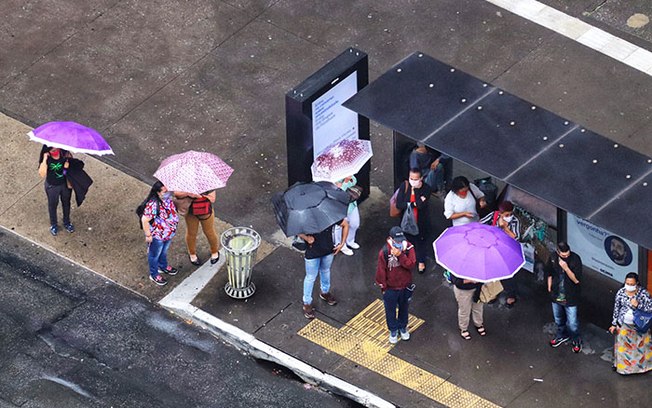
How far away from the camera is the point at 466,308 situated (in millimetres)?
17906

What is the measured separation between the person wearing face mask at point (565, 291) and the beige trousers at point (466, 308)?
83 centimetres

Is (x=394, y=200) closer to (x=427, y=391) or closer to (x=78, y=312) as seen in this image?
(x=427, y=391)

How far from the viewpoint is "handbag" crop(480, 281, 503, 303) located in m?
17.9

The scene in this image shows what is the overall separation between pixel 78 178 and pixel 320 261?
3154 mm

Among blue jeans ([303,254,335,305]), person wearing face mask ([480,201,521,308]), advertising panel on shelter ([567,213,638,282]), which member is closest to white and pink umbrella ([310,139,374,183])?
blue jeans ([303,254,335,305])

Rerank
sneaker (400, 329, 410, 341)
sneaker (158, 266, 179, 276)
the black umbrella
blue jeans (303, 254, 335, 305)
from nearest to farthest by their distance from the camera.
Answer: the black umbrella, blue jeans (303, 254, 335, 305), sneaker (400, 329, 410, 341), sneaker (158, 266, 179, 276)

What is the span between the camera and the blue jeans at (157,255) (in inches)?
728

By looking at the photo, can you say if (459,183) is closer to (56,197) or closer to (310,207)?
(310,207)

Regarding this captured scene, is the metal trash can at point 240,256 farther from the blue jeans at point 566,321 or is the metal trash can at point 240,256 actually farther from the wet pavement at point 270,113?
the blue jeans at point 566,321

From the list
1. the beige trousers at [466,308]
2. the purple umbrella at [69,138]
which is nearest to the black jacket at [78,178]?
the purple umbrella at [69,138]

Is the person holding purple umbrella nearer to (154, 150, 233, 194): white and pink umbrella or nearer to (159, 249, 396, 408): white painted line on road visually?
(154, 150, 233, 194): white and pink umbrella

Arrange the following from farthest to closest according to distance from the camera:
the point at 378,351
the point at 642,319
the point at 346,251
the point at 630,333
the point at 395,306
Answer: the point at 346,251 < the point at 378,351 < the point at 395,306 < the point at 630,333 < the point at 642,319

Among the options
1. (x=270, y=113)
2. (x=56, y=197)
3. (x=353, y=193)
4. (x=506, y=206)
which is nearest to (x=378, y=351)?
(x=353, y=193)

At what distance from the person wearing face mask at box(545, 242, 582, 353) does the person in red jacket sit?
152 cm
